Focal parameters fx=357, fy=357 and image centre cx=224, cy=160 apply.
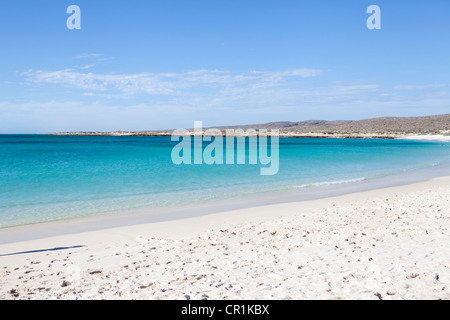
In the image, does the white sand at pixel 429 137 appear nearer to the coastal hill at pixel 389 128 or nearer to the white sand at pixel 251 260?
the coastal hill at pixel 389 128

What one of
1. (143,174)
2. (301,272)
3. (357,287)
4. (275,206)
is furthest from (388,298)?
(143,174)

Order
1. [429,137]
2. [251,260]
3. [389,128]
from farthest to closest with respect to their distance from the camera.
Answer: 1. [389,128]
2. [429,137]
3. [251,260]

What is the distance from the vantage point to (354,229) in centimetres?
784

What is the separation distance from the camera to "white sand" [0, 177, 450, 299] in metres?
4.60

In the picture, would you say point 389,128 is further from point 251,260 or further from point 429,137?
point 251,260

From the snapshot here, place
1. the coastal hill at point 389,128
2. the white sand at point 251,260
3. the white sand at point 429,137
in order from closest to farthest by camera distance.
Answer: the white sand at point 251,260
the white sand at point 429,137
the coastal hill at point 389,128

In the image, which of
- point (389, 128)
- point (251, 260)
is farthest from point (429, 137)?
point (251, 260)

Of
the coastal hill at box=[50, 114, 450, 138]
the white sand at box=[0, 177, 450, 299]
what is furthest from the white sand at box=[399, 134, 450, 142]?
the white sand at box=[0, 177, 450, 299]

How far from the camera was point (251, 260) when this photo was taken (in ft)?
19.2

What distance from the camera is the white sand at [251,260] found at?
15.1 ft

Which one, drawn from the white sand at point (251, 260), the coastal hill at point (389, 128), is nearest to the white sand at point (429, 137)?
the coastal hill at point (389, 128)
